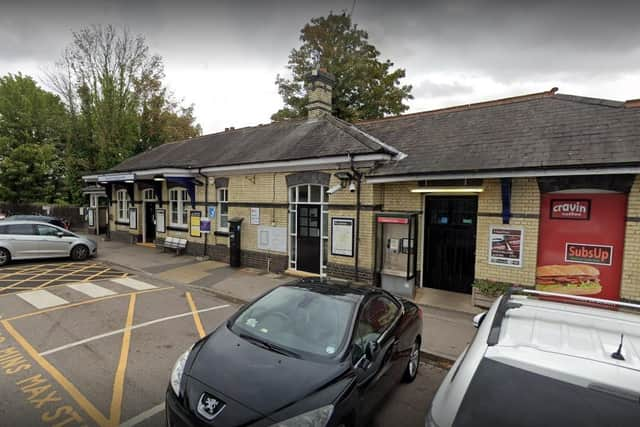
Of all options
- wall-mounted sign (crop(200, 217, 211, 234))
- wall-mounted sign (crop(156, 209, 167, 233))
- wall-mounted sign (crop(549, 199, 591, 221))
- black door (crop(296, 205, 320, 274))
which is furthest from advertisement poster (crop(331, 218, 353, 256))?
wall-mounted sign (crop(156, 209, 167, 233))

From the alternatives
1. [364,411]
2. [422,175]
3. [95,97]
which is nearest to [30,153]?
[95,97]

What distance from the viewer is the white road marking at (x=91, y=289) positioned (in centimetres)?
832

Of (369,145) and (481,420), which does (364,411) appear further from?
(369,145)

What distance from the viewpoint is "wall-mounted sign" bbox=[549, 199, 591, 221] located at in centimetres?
694

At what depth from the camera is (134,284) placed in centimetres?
952

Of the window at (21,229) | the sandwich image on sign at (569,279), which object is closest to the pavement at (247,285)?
the sandwich image on sign at (569,279)

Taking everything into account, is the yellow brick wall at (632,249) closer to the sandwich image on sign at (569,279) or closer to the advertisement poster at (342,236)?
the sandwich image on sign at (569,279)

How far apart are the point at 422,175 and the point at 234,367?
6192 millimetres

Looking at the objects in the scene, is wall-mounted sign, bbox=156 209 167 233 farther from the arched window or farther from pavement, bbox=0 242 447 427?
the arched window

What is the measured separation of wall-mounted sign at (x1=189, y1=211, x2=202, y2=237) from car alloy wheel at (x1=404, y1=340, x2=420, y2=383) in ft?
35.3

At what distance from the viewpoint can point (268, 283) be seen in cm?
Result: 980

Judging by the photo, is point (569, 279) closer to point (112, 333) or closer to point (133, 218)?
point (112, 333)

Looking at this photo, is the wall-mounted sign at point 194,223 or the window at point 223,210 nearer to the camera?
the window at point 223,210

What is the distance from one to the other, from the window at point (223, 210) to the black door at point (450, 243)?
7.62 m
